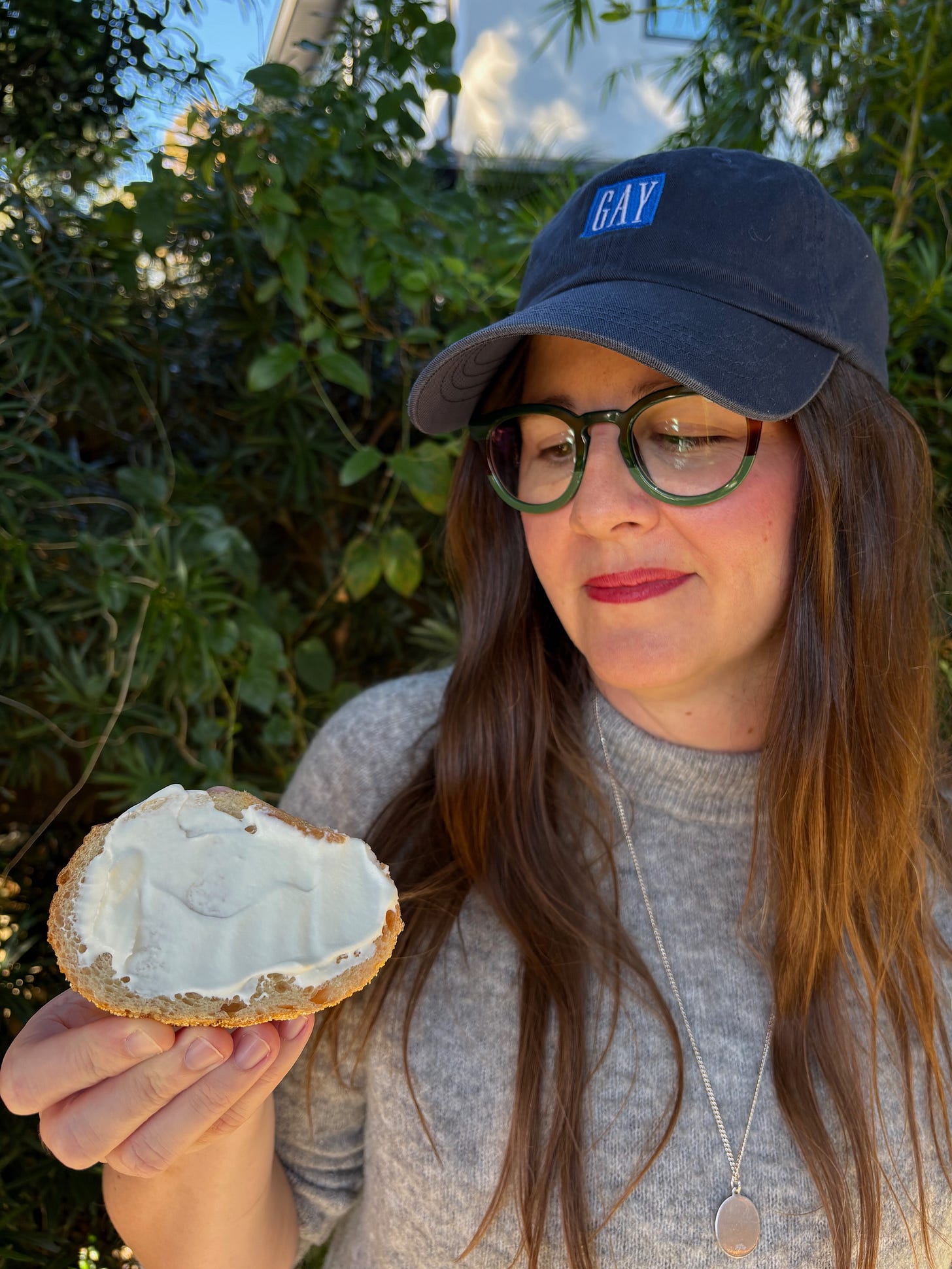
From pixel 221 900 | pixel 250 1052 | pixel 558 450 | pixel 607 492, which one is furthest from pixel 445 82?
pixel 250 1052

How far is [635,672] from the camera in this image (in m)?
1.07

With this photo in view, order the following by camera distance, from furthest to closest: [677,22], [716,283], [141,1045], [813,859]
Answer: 1. [677,22]
2. [813,859]
3. [716,283]
4. [141,1045]

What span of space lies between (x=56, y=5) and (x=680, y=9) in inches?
41.4

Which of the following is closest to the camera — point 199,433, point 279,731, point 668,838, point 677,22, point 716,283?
point 716,283

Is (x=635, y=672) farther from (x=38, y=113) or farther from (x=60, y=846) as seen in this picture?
(x=38, y=113)

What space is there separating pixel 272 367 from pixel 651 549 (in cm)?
79

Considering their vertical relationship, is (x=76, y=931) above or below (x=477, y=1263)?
above

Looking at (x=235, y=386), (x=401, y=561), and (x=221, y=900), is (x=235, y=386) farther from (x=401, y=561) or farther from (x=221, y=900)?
(x=221, y=900)

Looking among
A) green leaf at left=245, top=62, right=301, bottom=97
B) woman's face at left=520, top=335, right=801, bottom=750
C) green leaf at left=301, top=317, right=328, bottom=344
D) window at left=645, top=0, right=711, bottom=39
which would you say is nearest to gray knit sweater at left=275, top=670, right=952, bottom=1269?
woman's face at left=520, top=335, right=801, bottom=750

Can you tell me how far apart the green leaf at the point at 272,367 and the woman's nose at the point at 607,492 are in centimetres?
69

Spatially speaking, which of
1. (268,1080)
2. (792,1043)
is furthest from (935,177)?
(268,1080)

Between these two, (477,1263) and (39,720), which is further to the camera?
(39,720)

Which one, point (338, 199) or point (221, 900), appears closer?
point (221, 900)

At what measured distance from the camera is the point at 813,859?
3.62 feet
